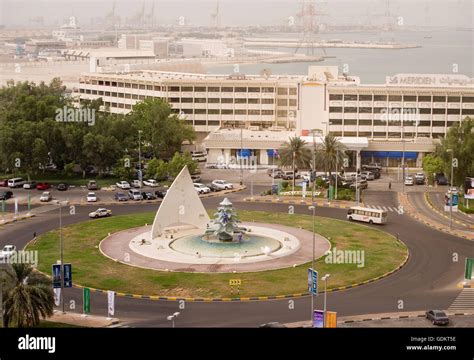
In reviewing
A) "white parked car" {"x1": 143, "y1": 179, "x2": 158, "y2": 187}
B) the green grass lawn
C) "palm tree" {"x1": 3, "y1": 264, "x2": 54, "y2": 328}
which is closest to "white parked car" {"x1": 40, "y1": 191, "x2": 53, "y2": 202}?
"white parked car" {"x1": 143, "y1": 179, "x2": 158, "y2": 187}

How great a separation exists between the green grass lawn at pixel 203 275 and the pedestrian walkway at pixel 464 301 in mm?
3678

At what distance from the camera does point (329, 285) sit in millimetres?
30875

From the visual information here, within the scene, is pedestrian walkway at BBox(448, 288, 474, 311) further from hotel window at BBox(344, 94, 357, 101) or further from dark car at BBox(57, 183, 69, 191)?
hotel window at BBox(344, 94, 357, 101)

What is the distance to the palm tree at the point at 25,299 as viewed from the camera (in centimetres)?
2464

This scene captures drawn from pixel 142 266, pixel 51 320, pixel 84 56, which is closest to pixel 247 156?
pixel 142 266

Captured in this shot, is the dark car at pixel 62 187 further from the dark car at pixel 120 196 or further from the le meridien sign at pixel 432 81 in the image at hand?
the le meridien sign at pixel 432 81

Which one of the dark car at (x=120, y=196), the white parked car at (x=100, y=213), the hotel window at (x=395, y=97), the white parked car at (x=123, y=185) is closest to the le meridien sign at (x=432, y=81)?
the hotel window at (x=395, y=97)

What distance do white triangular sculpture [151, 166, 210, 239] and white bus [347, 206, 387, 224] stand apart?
26.6 feet

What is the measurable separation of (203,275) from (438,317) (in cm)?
992

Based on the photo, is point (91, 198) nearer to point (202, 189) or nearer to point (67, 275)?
point (202, 189)

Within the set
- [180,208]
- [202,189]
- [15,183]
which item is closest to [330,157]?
[202,189]

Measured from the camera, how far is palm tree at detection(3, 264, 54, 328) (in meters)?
24.6

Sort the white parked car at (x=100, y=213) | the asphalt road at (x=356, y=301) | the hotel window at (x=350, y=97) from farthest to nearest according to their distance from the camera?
the hotel window at (x=350, y=97), the white parked car at (x=100, y=213), the asphalt road at (x=356, y=301)

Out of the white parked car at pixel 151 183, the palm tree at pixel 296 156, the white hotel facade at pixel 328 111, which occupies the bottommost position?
the white parked car at pixel 151 183
